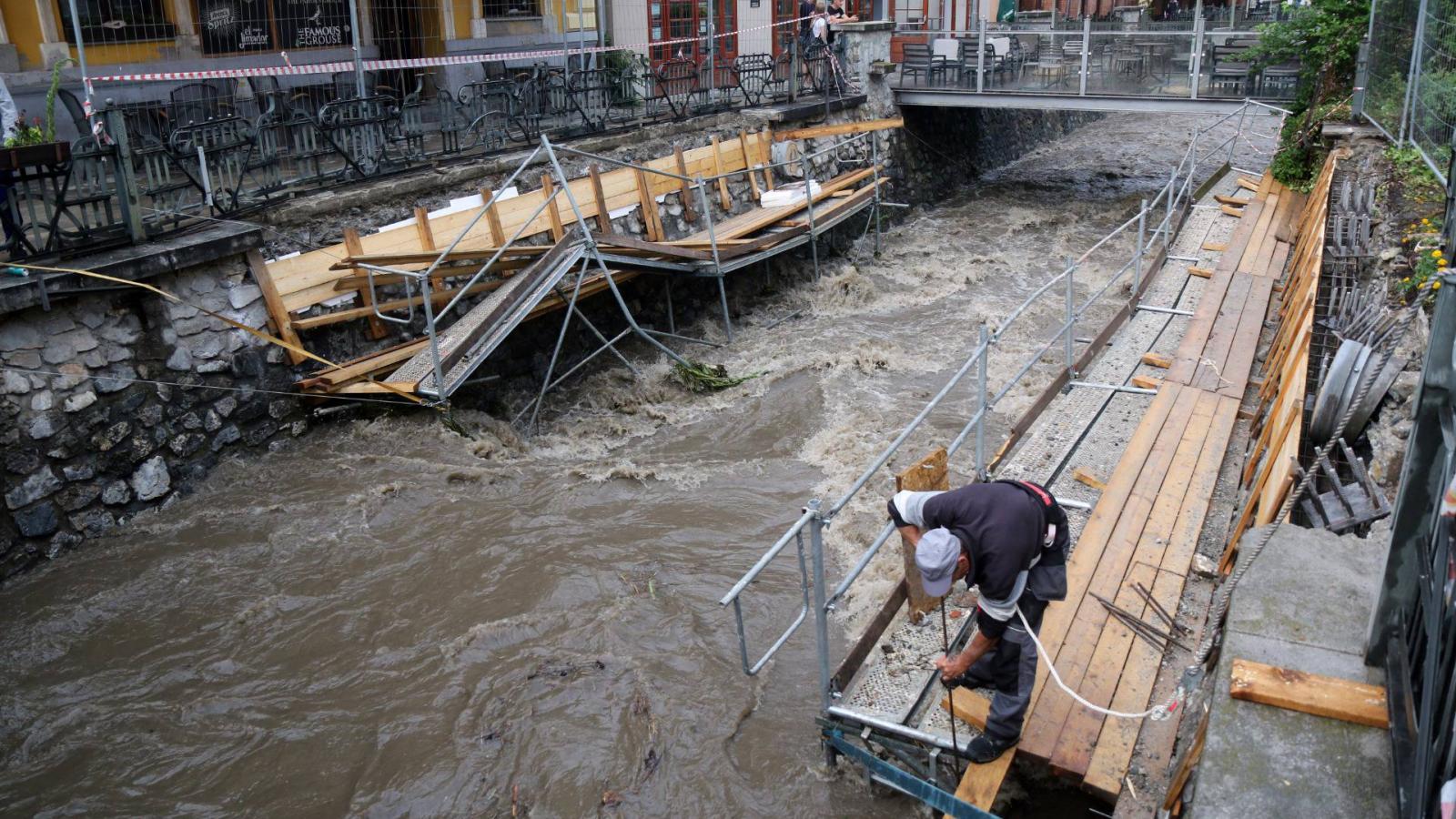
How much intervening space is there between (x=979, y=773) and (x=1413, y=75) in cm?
810

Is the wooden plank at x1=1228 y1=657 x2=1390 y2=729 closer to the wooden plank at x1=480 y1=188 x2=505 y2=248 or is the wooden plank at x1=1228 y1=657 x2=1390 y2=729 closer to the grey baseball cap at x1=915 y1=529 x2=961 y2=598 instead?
the grey baseball cap at x1=915 y1=529 x2=961 y2=598

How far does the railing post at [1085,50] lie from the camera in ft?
60.2

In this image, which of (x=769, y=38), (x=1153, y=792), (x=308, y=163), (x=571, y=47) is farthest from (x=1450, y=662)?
(x=769, y=38)

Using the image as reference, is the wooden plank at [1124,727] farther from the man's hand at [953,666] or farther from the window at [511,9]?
the window at [511,9]

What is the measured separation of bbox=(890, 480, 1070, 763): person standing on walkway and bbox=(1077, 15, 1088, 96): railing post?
15.5 m

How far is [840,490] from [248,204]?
6499 millimetres

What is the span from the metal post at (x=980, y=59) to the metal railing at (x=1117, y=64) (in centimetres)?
2

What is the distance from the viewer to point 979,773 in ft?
16.8

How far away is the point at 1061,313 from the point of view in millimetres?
14586

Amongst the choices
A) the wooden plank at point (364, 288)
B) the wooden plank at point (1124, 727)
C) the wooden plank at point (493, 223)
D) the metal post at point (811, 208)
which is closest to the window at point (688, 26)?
the metal post at point (811, 208)

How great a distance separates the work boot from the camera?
5133 millimetres

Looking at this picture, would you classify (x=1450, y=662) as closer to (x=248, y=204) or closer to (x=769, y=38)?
(x=248, y=204)

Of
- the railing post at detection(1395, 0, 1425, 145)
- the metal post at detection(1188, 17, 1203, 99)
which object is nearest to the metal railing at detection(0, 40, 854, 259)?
the metal post at detection(1188, 17, 1203, 99)

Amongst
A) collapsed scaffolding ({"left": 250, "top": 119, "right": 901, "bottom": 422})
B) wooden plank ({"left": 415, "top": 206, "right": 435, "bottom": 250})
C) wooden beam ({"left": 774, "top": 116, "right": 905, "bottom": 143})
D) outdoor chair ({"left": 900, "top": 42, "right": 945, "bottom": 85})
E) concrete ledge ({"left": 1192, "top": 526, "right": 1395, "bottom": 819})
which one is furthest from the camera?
outdoor chair ({"left": 900, "top": 42, "right": 945, "bottom": 85})
